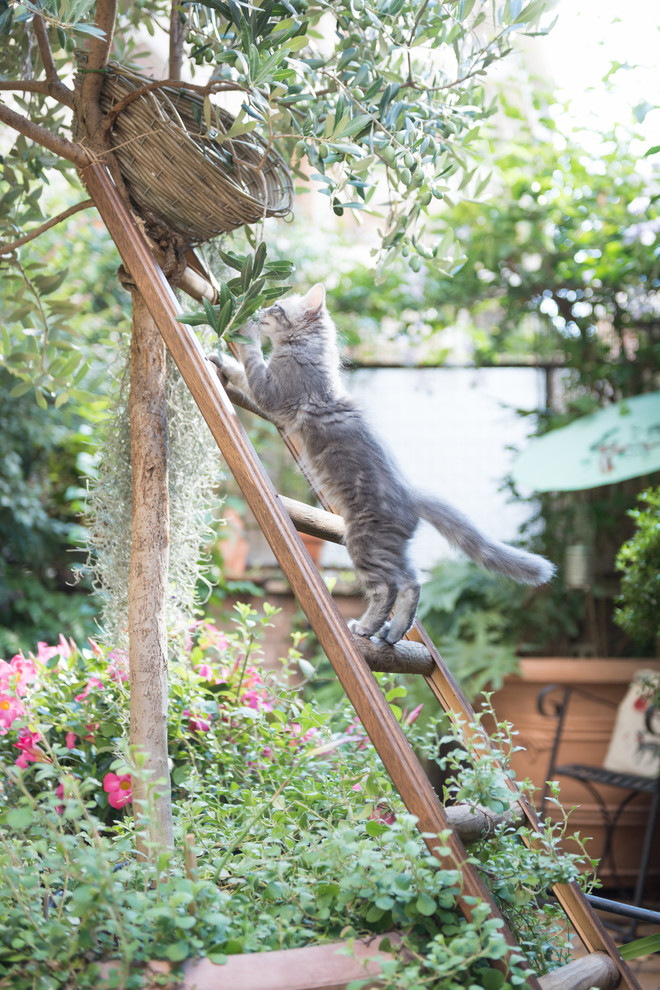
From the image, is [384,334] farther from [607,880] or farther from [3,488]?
[607,880]

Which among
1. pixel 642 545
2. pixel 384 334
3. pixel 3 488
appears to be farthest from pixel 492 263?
pixel 3 488

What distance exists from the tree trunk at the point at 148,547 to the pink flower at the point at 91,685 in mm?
391

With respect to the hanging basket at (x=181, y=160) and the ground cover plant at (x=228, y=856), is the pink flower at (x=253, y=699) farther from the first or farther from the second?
the hanging basket at (x=181, y=160)

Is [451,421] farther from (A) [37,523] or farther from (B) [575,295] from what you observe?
(A) [37,523]

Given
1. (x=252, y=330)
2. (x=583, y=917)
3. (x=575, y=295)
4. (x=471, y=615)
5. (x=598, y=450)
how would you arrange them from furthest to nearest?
(x=575, y=295) → (x=471, y=615) → (x=598, y=450) → (x=252, y=330) → (x=583, y=917)

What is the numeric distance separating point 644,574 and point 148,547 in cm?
185

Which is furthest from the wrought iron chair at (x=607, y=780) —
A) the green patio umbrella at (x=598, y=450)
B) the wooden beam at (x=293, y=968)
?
the wooden beam at (x=293, y=968)

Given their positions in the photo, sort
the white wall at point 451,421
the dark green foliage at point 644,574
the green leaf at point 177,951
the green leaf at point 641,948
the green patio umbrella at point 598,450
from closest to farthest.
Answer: the green leaf at point 177,951 → the green leaf at point 641,948 → the dark green foliage at point 644,574 → the green patio umbrella at point 598,450 → the white wall at point 451,421

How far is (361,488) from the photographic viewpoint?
152 centimetres

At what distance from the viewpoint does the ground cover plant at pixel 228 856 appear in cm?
99

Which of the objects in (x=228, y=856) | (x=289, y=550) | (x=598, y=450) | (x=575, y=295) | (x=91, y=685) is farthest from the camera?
(x=575, y=295)

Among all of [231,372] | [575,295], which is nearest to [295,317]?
[231,372]

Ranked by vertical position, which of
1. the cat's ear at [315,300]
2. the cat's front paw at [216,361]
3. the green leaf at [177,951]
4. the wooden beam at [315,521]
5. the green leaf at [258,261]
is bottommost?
the green leaf at [177,951]

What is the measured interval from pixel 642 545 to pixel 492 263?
1.90 meters
